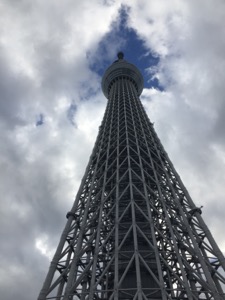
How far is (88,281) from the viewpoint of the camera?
23.5 m

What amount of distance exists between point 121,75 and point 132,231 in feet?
153

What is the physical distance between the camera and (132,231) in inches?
1046

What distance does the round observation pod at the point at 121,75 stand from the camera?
2598 inches

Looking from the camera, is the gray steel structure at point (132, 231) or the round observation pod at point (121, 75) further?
the round observation pod at point (121, 75)

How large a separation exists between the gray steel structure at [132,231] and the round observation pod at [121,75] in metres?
16.6

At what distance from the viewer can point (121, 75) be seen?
6581cm

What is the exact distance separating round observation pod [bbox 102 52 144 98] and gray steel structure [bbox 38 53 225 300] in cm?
1659

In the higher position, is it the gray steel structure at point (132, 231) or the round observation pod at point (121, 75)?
the round observation pod at point (121, 75)

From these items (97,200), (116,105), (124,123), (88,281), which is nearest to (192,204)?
(97,200)

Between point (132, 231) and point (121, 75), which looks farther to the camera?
point (121, 75)

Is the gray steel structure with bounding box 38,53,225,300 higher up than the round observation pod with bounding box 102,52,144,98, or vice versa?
the round observation pod with bounding box 102,52,144,98

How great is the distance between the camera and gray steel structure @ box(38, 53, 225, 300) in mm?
20750

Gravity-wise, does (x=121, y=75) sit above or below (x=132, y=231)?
above

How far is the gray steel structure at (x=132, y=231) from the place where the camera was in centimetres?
2075
